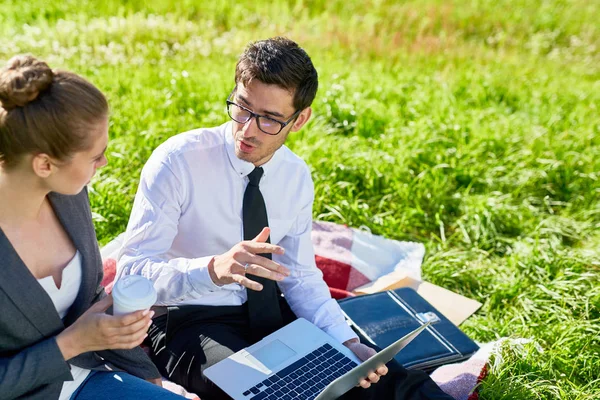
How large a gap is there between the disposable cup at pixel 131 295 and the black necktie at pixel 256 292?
1.09 meters

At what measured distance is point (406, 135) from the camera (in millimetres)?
5559

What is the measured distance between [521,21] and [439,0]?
1203mm

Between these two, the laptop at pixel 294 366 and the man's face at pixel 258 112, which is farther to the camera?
the man's face at pixel 258 112

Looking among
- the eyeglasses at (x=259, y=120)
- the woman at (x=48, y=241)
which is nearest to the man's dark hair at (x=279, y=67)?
the eyeglasses at (x=259, y=120)

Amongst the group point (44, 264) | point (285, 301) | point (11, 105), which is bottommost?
point (285, 301)

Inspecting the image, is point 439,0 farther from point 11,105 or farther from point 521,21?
point 11,105

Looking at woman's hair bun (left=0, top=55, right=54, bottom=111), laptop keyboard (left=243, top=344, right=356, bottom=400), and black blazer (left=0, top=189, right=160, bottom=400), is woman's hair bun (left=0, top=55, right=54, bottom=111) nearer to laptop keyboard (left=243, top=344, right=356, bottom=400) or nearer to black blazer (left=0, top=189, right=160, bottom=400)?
black blazer (left=0, top=189, right=160, bottom=400)

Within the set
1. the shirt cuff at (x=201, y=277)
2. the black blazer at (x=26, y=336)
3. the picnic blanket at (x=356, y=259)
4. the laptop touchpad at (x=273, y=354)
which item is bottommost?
the picnic blanket at (x=356, y=259)

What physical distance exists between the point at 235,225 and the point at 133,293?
1.15 metres

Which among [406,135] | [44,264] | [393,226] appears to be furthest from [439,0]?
[44,264]

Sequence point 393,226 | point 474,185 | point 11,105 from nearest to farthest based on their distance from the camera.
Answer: point 11,105 → point 393,226 → point 474,185

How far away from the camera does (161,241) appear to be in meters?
2.79

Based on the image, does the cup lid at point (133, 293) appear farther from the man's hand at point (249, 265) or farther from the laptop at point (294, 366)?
the laptop at point (294, 366)

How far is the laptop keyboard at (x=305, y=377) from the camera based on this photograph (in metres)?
2.55
